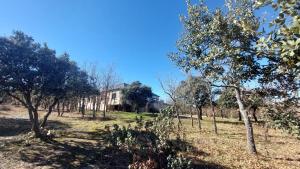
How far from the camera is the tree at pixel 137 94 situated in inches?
2566

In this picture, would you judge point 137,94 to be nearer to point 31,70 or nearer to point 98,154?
point 31,70

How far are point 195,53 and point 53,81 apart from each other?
40.3ft

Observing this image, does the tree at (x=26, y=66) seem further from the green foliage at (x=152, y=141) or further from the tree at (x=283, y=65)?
the tree at (x=283, y=65)

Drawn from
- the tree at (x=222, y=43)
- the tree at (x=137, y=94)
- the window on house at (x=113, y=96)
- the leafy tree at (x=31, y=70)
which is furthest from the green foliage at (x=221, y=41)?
the window on house at (x=113, y=96)

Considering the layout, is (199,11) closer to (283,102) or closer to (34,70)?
(283,102)

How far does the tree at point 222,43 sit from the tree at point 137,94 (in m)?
44.2

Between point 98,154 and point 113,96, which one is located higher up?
point 113,96

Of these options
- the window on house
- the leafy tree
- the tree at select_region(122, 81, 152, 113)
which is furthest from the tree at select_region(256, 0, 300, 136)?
the window on house

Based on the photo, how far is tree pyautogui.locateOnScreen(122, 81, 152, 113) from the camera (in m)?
65.2

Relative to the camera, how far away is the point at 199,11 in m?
19.3

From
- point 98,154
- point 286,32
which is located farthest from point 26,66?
point 286,32

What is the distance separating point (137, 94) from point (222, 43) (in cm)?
5506

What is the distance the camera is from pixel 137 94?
215 ft

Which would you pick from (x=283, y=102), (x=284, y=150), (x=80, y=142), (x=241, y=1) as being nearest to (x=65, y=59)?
(x=80, y=142)
